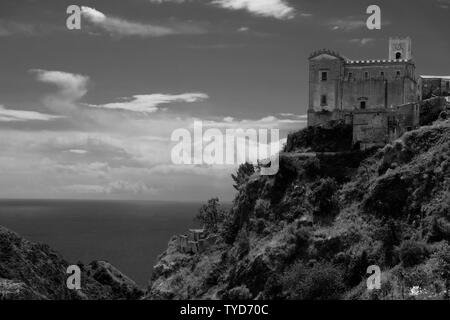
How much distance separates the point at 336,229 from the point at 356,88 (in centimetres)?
1626

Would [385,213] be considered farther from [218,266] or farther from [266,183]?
[218,266]

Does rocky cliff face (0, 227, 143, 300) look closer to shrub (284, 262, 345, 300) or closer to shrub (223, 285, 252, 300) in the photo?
shrub (223, 285, 252, 300)

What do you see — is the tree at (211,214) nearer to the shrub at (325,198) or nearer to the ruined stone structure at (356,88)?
the ruined stone structure at (356,88)

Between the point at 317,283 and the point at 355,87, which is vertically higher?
the point at 355,87

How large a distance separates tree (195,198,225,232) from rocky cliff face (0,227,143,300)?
14759mm

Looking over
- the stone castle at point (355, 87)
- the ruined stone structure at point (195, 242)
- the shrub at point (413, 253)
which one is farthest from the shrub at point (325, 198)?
the ruined stone structure at point (195, 242)

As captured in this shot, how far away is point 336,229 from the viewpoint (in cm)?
4900

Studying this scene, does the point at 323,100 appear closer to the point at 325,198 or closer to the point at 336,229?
the point at 325,198

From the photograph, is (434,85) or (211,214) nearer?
(434,85)

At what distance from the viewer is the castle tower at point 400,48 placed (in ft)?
206

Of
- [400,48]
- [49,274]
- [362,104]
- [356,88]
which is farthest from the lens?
[49,274]

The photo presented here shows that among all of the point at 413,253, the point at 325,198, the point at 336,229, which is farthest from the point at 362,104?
the point at 413,253
